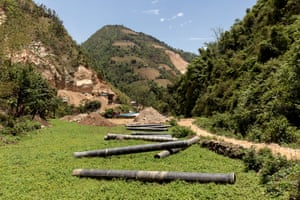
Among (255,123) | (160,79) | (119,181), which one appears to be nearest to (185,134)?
(255,123)

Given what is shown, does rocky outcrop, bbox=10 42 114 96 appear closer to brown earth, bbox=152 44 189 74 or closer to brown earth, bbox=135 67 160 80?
brown earth, bbox=135 67 160 80

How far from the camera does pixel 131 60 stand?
145625 millimetres

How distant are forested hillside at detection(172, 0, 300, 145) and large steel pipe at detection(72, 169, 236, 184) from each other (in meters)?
6.64

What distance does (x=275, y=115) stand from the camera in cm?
Result: 1658

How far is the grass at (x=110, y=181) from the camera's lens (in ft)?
25.9

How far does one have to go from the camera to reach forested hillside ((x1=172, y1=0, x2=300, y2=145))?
1597cm

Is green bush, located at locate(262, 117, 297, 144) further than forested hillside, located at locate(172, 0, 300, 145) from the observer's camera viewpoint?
No

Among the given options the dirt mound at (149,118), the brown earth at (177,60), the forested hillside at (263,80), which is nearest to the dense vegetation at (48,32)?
the dirt mound at (149,118)

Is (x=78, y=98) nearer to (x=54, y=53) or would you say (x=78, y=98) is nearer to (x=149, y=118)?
(x=54, y=53)

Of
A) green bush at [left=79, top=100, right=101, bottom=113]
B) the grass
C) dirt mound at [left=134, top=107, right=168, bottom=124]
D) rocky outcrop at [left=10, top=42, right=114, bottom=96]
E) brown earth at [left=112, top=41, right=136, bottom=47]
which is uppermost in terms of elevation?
brown earth at [left=112, top=41, right=136, bottom=47]

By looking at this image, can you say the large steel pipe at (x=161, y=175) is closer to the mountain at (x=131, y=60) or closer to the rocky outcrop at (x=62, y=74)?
the rocky outcrop at (x=62, y=74)

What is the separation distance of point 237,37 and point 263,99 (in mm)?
21795

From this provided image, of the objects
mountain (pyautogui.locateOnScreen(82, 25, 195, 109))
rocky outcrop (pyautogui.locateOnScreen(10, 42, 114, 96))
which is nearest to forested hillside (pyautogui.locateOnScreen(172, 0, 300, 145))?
rocky outcrop (pyautogui.locateOnScreen(10, 42, 114, 96))

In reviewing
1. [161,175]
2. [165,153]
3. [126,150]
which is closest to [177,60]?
[126,150]
